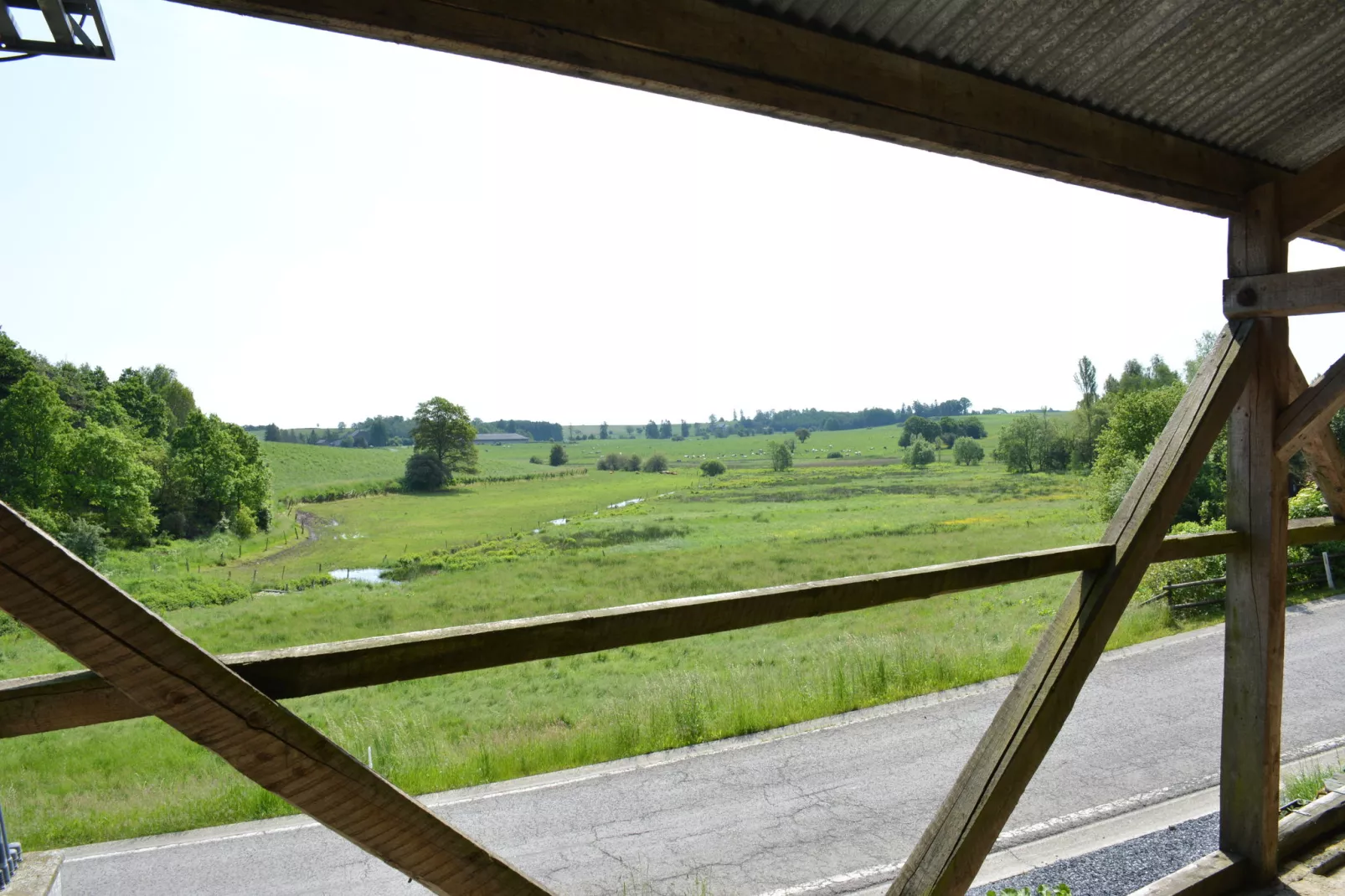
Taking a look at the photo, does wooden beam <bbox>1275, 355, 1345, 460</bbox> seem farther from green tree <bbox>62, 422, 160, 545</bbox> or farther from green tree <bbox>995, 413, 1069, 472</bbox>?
green tree <bbox>995, 413, 1069, 472</bbox>

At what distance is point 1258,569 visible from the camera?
2.87 m

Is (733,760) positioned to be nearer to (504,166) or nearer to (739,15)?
(739,15)

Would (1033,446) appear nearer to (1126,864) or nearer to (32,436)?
(1126,864)

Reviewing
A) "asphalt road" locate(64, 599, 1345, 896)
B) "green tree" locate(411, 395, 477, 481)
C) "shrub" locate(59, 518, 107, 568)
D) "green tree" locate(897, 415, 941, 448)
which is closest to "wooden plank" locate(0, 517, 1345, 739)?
"asphalt road" locate(64, 599, 1345, 896)

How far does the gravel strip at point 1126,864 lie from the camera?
443cm

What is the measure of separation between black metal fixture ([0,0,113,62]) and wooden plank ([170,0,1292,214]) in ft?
1.58

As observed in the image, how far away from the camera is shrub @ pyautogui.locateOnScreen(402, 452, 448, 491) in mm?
33094

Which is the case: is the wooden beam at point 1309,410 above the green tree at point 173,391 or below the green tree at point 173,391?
below

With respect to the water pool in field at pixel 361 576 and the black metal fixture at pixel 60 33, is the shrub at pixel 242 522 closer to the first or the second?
the water pool in field at pixel 361 576

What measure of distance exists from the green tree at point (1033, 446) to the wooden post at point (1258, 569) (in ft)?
205

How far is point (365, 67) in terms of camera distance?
A: 12.9 ft

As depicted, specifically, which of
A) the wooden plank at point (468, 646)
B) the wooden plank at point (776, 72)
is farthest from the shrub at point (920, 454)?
the wooden plank at point (468, 646)

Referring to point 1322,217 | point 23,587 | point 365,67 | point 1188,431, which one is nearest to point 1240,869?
point 1188,431

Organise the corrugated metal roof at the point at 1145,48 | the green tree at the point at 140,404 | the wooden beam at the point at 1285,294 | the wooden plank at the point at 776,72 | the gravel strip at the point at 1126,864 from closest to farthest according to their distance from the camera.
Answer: the wooden plank at the point at 776,72 → the corrugated metal roof at the point at 1145,48 → the wooden beam at the point at 1285,294 → the gravel strip at the point at 1126,864 → the green tree at the point at 140,404
